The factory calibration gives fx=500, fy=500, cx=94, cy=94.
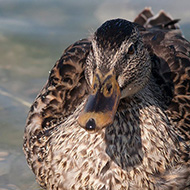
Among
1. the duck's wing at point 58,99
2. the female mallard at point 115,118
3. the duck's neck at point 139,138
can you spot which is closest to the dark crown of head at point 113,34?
the female mallard at point 115,118

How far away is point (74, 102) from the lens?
4145mm

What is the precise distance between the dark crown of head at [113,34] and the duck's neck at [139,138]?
549 millimetres

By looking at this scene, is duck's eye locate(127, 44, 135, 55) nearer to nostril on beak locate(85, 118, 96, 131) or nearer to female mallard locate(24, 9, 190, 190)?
female mallard locate(24, 9, 190, 190)

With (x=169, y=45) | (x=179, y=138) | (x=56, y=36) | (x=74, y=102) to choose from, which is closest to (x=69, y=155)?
(x=74, y=102)

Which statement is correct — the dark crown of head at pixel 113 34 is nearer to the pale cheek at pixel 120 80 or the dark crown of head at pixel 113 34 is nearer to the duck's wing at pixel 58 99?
the pale cheek at pixel 120 80

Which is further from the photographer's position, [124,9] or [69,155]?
[124,9]

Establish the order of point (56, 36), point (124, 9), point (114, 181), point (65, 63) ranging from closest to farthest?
1. point (114, 181)
2. point (65, 63)
3. point (56, 36)
4. point (124, 9)

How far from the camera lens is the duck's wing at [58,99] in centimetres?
411

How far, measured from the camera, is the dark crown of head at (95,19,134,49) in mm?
3297

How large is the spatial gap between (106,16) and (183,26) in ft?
3.53

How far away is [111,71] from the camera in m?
3.25

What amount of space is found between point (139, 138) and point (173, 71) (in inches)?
32.6

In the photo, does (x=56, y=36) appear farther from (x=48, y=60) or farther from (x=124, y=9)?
(x=124, y=9)

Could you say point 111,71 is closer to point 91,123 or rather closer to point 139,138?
point 91,123
